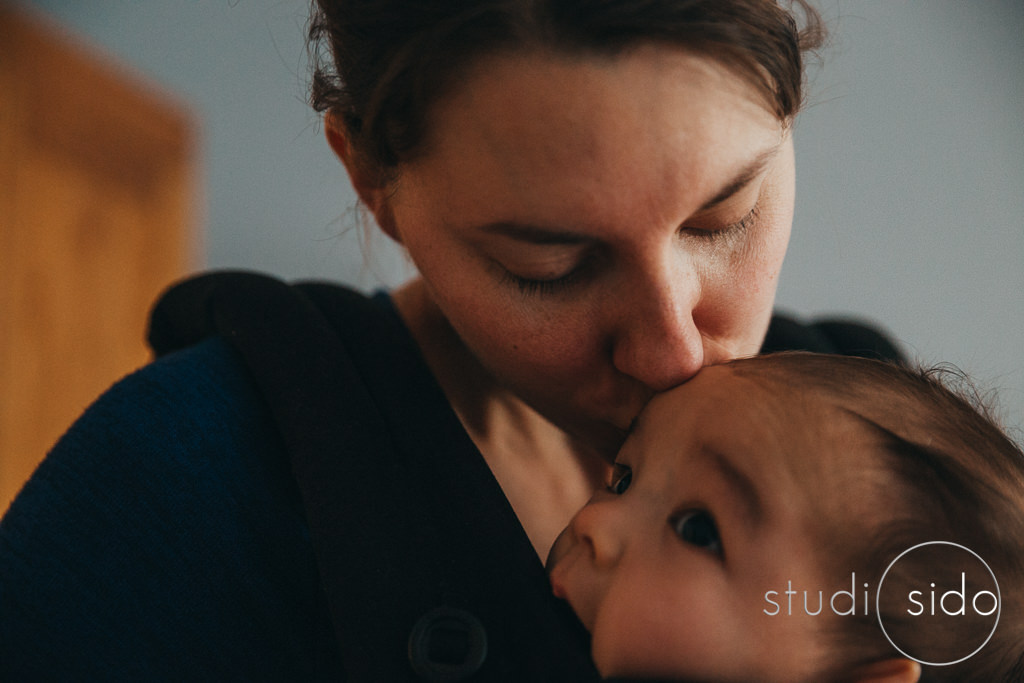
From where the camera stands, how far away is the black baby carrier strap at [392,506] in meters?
0.55

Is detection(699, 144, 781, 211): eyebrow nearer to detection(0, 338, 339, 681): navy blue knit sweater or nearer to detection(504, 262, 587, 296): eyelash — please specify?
detection(504, 262, 587, 296): eyelash

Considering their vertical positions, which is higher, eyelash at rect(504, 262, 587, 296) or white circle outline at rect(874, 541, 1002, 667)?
eyelash at rect(504, 262, 587, 296)

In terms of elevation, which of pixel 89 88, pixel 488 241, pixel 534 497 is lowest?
pixel 534 497

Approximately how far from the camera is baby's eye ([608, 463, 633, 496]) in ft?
Result: 2.23

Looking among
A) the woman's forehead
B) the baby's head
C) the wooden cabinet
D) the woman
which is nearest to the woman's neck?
the woman

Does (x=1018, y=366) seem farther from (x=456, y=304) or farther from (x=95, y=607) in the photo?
(x=95, y=607)

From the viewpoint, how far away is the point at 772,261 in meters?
0.70

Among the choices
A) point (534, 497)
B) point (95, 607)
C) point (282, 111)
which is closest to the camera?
point (95, 607)

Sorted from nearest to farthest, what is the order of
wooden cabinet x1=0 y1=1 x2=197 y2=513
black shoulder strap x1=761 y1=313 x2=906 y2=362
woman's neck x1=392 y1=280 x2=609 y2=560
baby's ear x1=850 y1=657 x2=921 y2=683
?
baby's ear x1=850 y1=657 x2=921 y2=683, woman's neck x1=392 y1=280 x2=609 y2=560, black shoulder strap x1=761 y1=313 x2=906 y2=362, wooden cabinet x1=0 y1=1 x2=197 y2=513

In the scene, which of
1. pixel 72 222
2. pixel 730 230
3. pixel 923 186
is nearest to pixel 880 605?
pixel 730 230

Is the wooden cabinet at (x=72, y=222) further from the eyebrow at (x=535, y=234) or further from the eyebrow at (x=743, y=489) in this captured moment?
the eyebrow at (x=743, y=489)

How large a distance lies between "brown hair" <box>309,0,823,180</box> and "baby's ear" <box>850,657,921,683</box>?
1.43 feet

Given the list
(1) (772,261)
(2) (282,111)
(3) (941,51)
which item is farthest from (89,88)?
(3) (941,51)

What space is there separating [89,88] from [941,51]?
231 cm
